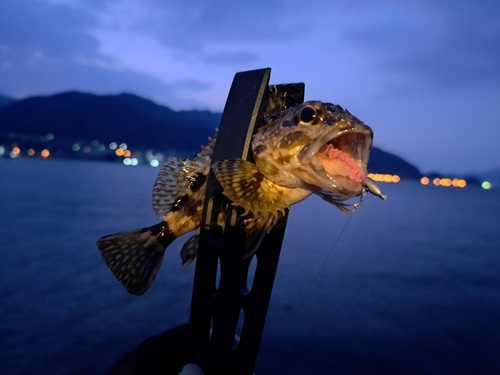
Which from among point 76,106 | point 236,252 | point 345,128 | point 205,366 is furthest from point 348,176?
point 76,106

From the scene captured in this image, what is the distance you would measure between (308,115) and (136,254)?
1.20 metres

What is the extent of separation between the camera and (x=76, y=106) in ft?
381

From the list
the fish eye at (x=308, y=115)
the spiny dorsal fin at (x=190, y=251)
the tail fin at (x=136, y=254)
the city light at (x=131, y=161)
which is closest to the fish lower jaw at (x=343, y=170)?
the fish eye at (x=308, y=115)

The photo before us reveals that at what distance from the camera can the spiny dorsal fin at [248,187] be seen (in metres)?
1.53

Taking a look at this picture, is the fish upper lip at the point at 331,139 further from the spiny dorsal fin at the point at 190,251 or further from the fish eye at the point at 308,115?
the spiny dorsal fin at the point at 190,251

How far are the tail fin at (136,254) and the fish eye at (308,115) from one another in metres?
0.98

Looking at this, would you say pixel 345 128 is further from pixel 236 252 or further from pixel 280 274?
pixel 280 274

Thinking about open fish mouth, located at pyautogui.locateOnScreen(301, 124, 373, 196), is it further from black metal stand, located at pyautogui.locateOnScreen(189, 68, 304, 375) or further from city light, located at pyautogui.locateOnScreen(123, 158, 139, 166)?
city light, located at pyautogui.locateOnScreen(123, 158, 139, 166)

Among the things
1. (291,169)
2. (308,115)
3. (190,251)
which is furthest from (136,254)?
(308,115)

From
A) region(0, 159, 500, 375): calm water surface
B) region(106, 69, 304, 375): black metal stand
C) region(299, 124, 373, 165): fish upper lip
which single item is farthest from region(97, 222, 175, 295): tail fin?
region(0, 159, 500, 375): calm water surface

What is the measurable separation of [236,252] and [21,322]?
3.92 m

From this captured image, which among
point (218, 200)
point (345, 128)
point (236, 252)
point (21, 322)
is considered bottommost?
point (21, 322)

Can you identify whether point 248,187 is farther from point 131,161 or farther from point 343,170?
point 131,161

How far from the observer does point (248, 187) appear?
1577mm
